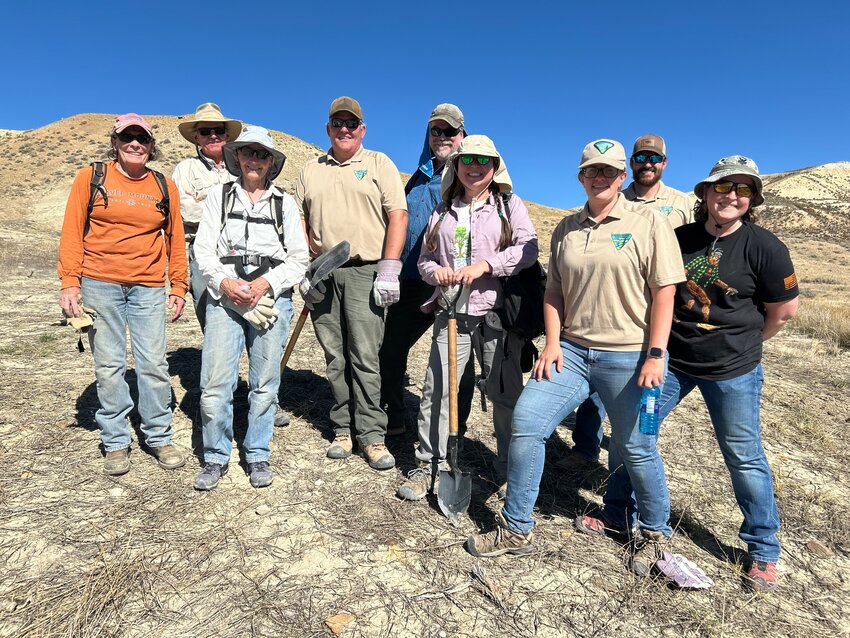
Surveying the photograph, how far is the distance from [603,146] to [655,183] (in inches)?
69.7

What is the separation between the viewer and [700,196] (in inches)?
115

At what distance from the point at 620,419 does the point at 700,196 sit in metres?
1.33

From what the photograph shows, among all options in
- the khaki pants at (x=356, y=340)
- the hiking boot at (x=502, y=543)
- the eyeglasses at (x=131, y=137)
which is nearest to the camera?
the hiking boot at (x=502, y=543)

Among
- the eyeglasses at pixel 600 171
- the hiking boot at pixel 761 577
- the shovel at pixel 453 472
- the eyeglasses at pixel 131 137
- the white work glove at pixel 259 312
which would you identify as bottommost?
the hiking boot at pixel 761 577

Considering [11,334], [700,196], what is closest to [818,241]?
[700,196]

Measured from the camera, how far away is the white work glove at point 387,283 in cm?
383

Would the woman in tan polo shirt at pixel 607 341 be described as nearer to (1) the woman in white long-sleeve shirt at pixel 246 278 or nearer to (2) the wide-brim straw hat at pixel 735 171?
(2) the wide-brim straw hat at pixel 735 171

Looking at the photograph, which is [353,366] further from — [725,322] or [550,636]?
[725,322]

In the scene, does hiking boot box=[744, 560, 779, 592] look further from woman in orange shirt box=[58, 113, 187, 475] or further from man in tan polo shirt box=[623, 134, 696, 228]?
woman in orange shirt box=[58, 113, 187, 475]

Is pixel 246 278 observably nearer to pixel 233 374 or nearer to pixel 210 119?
pixel 233 374

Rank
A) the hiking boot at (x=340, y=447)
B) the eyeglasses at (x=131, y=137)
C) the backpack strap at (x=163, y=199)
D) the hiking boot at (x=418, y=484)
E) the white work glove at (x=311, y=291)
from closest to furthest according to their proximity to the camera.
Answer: the eyeglasses at (x=131, y=137)
the hiking boot at (x=418, y=484)
the backpack strap at (x=163, y=199)
the white work glove at (x=311, y=291)
the hiking boot at (x=340, y=447)

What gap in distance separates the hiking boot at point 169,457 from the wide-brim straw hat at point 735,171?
12.9ft

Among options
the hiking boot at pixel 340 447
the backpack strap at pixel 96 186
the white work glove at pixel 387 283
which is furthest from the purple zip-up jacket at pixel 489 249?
the backpack strap at pixel 96 186

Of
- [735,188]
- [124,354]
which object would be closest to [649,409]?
[735,188]
